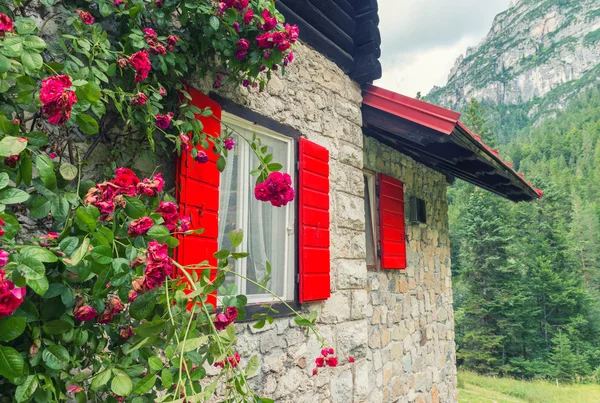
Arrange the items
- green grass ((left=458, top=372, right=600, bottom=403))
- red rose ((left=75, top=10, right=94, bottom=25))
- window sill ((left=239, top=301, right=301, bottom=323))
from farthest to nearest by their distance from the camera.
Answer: green grass ((left=458, top=372, right=600, bottom=403)) < window sill ((left=239, top=301, right=301, bottom=323)) < red rose ((left=75, top=10, right=94, bottom=25))

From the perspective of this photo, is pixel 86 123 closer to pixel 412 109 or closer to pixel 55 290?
pixel 55 290

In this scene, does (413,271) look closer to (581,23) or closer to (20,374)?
(20,374)

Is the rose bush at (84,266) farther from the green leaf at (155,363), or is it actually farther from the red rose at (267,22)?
the red rose at (267,22)

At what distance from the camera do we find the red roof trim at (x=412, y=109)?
330cm

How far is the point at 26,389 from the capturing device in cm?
108

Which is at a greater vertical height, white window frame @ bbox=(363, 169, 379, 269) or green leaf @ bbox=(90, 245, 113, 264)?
white window frame @ bbox=(363, 169, 379, 269)

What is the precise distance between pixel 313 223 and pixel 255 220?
426mm

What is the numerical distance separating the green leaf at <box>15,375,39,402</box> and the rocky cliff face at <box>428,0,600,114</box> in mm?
90591

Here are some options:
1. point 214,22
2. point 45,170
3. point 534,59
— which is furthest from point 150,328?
point 534,59

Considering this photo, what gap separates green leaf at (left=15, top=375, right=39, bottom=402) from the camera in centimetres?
106

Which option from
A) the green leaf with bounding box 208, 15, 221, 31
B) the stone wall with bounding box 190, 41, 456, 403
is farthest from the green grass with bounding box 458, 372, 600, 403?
the green leaf with bounding box 208, 15, 221, 31

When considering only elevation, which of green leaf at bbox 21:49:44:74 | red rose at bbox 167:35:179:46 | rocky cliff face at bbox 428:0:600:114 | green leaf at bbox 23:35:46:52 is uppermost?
rocky cliff face at bbox 428:0:600:114

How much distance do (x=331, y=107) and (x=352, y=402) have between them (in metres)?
2.22

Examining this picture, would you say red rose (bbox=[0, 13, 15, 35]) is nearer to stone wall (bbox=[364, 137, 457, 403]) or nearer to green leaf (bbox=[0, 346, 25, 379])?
green leaf (bbox=[0, 346, 25, 379])
